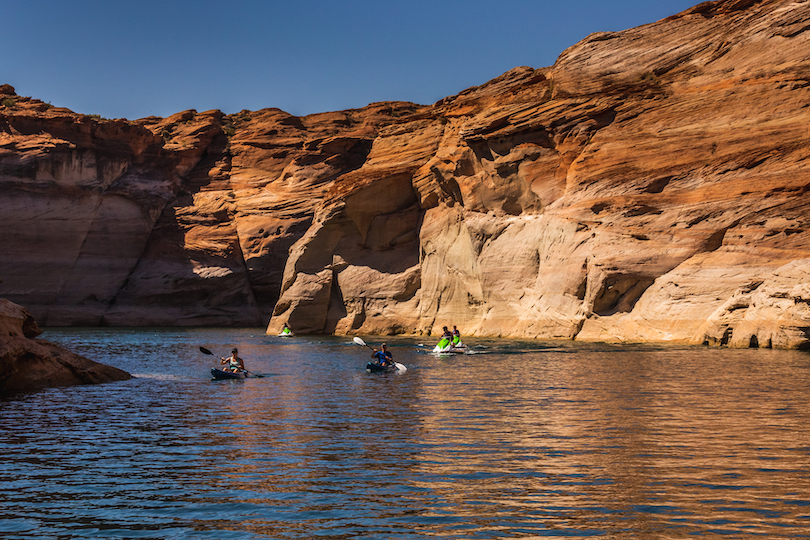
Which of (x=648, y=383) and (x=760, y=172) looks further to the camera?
(x=760, y=172)

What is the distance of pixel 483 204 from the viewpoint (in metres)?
50.0

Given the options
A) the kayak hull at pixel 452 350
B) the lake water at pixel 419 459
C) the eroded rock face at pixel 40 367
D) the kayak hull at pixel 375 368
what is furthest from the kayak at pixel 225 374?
the kayak hull at pixel 452 350

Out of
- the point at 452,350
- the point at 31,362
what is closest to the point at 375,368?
the point at 452,350

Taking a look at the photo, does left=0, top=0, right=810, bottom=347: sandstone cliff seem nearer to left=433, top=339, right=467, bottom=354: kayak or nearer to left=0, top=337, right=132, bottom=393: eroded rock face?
left=433, top=339, right=467, bottom=354: kayak

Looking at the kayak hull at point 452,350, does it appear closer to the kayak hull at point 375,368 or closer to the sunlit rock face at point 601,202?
the kayak hull at point 375,368

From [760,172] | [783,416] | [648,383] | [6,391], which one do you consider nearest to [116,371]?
[6,391]

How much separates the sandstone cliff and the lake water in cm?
1674

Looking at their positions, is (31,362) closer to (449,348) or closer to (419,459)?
(419,459)

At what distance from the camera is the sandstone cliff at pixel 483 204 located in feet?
115

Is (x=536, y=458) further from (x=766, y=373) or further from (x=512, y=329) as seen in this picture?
(x=512, y=329)

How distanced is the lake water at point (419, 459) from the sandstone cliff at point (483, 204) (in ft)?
54.9

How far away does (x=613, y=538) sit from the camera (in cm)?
655

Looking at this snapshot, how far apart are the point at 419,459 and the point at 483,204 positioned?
41092 millimetres

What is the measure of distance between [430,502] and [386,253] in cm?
5074
